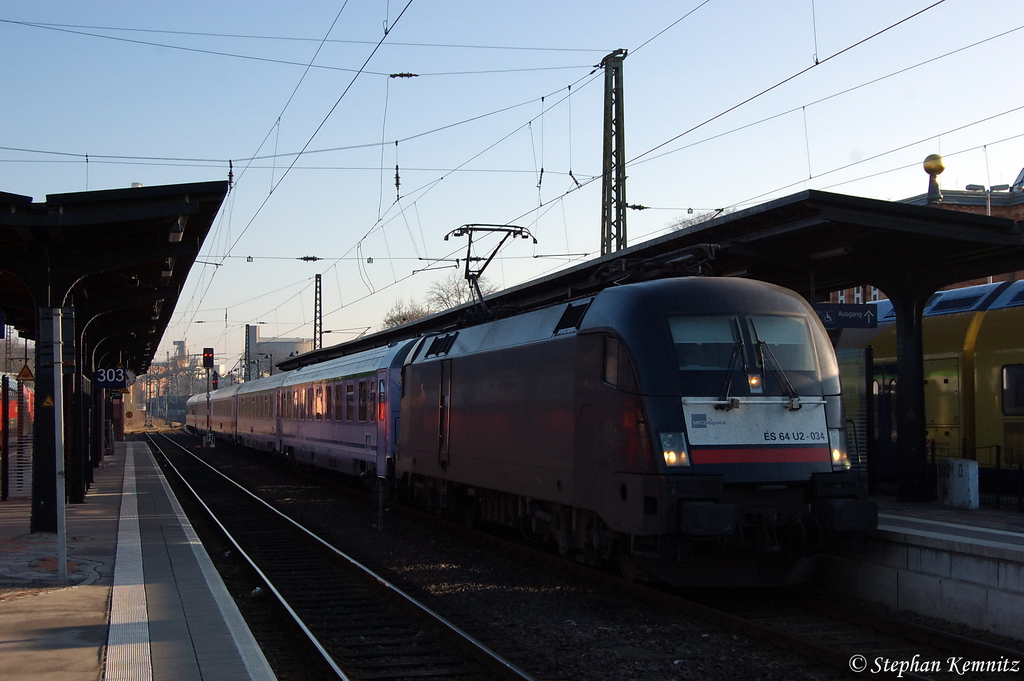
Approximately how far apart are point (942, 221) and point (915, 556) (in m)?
5.60

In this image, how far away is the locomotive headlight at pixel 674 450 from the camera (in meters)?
9.15

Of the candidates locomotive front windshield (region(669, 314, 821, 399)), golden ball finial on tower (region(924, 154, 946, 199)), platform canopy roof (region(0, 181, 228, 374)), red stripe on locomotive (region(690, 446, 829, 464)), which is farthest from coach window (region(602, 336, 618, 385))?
golden ball finial on tower (region(924, 154, 946, 199))

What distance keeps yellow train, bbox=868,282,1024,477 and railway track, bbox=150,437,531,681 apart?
9858 millimetres

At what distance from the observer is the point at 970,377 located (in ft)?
59.2

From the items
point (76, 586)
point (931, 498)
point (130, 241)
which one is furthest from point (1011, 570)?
point (130, 241)

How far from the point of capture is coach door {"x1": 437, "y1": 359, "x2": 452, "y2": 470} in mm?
15320

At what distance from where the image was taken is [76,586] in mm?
10664

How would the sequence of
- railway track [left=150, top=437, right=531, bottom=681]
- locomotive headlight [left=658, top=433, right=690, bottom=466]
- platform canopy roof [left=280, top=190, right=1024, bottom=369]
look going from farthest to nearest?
1. platform canopy roof [left=280, top=190, right=1024, bottom=369]
2. locomotive headlight [left=658, top=433, right=690, bottom=466]
3. railway track [left=150, top=437, right=531, bottom=681]

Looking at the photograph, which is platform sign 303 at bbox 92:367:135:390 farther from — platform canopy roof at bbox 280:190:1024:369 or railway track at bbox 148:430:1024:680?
railway track at bbox 148:430:1024:680

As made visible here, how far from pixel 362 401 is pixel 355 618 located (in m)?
12.8

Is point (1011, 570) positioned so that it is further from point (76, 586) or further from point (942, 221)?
point (76, 586)

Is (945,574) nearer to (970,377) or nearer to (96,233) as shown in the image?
(970,377)

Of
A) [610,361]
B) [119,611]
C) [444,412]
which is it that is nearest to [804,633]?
[610,361]

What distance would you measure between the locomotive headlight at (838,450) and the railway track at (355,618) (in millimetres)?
4067
